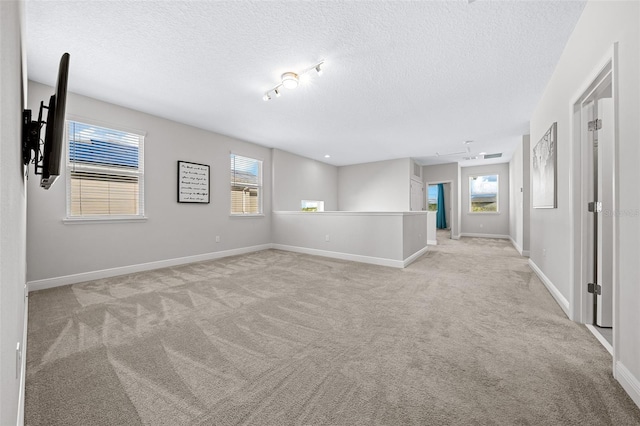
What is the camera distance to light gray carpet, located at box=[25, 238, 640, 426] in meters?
1.21

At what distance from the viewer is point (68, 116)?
3.25 meters

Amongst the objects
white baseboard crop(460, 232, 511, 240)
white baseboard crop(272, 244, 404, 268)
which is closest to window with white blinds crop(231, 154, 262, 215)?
white baseboard crop(272, 244, 404, 268)

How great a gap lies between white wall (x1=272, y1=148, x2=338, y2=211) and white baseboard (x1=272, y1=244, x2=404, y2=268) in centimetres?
111

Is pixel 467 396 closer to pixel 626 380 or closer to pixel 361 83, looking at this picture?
pixel 626 380

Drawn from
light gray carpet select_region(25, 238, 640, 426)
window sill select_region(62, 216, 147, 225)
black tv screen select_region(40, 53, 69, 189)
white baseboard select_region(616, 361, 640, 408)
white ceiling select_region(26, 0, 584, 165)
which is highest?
white ceiling select_region(26, 0, 584, 165)

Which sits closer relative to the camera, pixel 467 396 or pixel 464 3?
pixel 467 396

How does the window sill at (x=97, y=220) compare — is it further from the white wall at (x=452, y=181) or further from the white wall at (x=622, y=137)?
the white wall at (x=452, y=181)

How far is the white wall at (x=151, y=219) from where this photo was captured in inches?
122

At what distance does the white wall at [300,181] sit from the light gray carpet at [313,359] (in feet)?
12.2

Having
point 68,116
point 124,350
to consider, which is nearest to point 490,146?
point 124,350

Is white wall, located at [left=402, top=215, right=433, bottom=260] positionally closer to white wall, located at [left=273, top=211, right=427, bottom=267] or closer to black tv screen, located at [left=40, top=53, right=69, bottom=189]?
white wall, located at [left=273, top=211, right=427, bottom=267]

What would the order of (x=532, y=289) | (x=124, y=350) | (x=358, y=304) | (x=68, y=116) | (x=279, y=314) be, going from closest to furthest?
(x=124, y=350), (x=279, y=314), (x=358, y=304), (x=532, y=289), (x=68, y=116)

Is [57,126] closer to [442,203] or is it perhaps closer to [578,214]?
[578,214]

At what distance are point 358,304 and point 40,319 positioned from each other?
2.92m
